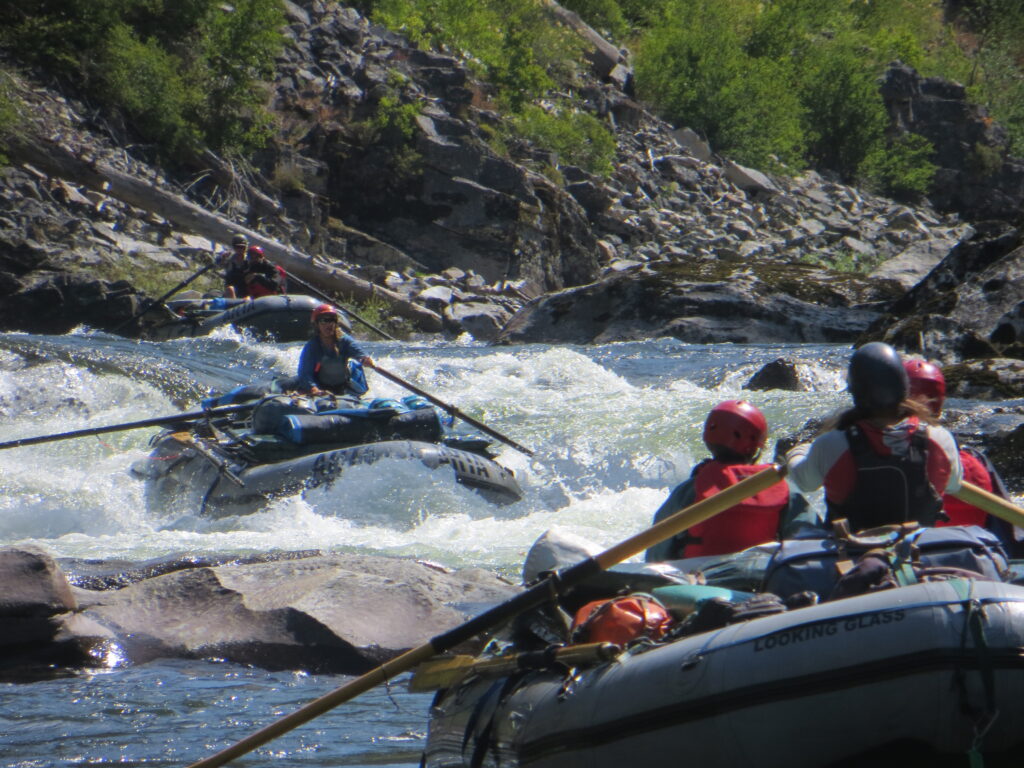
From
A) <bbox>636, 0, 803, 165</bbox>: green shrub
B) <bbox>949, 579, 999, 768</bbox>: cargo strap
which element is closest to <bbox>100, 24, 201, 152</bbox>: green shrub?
<bbox>636, 0, 803, 165</bbox>: green shrub

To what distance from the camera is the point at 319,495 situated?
9.13 m

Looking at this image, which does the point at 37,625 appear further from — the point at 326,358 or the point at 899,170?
the point at 899,170

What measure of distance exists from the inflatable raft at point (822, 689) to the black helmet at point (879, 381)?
2.36 ft

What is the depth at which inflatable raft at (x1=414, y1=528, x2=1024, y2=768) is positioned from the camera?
272 cm

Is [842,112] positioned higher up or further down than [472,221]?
higher up

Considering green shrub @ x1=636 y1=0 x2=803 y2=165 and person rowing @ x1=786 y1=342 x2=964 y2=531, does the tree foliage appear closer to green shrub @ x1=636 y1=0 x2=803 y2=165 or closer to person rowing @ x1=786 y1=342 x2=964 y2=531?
green shrub @ x1=636 y1=0 x2=803 y2=165

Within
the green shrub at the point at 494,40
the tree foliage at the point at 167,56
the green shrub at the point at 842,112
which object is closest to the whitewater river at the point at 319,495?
the tree foliage at the point at 167,56

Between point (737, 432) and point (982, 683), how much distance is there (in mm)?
1743

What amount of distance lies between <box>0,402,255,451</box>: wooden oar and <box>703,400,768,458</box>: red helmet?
5622mm

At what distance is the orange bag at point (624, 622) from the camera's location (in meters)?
3.40

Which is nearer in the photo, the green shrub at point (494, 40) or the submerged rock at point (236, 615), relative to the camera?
the submerged rock at point (236, 615)

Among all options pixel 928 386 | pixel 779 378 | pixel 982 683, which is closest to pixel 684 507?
pixel 928 386

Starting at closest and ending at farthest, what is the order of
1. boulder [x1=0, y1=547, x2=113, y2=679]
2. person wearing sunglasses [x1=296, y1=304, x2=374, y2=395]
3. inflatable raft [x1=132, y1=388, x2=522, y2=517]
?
1. boulder [x1=0, y1=547, x2=113, y2=679]
2. inflatable raft [x1=132, y1=388, x2=522, y2=517]
3. person wearing sunglasses [x1=296, y1=304, x2=374, y2=395]

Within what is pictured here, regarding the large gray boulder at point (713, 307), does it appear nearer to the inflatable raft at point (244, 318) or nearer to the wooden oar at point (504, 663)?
the inflatable raft at point (244, 318)
